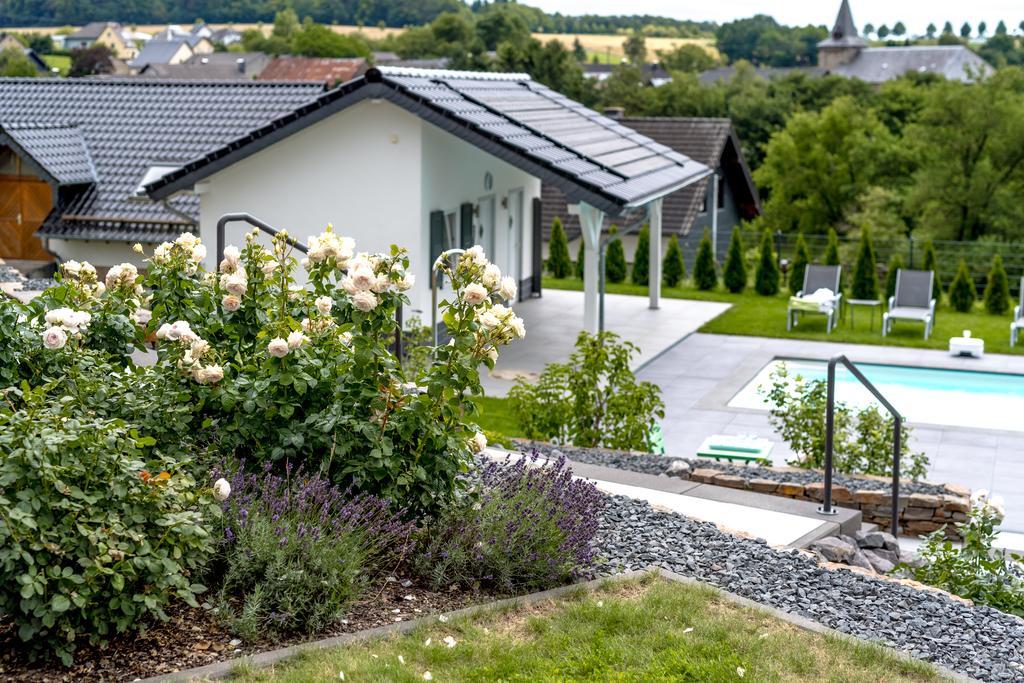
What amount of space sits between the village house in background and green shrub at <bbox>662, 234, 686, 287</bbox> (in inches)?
202

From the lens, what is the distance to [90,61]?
87688 mm

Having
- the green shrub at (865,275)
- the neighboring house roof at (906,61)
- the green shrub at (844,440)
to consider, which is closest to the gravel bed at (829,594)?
the green shrub at (844,440)

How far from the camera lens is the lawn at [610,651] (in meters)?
4.27

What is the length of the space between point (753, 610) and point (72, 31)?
11250 centimetres

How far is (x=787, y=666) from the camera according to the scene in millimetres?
4500

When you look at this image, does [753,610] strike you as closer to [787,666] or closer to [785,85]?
[787,666]

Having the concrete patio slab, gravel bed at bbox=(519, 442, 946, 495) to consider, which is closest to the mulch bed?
gravel bed at bbox=(519, 442, 946, 495)

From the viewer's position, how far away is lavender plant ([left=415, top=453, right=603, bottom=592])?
5035 millimetres

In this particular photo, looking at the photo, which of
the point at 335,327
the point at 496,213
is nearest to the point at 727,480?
the point at 335,327

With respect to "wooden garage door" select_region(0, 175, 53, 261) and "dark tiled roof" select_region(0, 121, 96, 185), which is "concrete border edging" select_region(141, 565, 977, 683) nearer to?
"dark tiled roof" select_region(0, 121, 96, 185)

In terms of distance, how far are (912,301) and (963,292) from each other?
2693 mm

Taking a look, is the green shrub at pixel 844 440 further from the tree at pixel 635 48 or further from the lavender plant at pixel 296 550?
the tree at pixel 635 48

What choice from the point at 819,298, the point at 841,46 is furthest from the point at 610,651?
the point at 841,46

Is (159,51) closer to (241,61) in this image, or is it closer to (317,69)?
(241,61)
